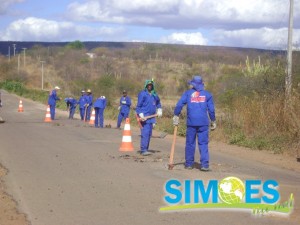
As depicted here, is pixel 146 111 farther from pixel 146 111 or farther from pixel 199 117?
pixel 199 117

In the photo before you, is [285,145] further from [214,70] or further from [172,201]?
[214,70]

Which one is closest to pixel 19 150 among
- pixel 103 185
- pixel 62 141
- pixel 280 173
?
pixel 62 141

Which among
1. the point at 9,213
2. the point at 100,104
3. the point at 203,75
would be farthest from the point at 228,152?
the point at 203,75

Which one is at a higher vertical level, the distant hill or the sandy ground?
the distant hill

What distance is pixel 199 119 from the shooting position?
35.6 feet

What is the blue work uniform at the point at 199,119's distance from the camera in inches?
427

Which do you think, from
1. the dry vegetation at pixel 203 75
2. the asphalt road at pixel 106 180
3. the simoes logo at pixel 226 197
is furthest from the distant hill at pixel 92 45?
the simoes logo at pixel 226 197

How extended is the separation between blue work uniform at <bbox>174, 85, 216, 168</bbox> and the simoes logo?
1614 millimetres

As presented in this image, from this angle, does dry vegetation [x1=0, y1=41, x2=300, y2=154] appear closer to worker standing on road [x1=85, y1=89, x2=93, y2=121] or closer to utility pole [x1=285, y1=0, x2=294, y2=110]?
utility pole [x1=285, y1=0, x2=294, y2=110]

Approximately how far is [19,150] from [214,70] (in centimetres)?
8243

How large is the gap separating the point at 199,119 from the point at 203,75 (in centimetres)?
7827

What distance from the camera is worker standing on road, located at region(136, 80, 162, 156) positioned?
13.4 meters

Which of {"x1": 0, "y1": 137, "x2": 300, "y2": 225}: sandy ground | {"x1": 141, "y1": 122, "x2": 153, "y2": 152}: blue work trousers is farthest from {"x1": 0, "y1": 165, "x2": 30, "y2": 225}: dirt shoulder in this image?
{"x1": 141, "y1": 122, "x2": 153, "y2": 152}: blue work trousers

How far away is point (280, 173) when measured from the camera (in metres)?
11.2
